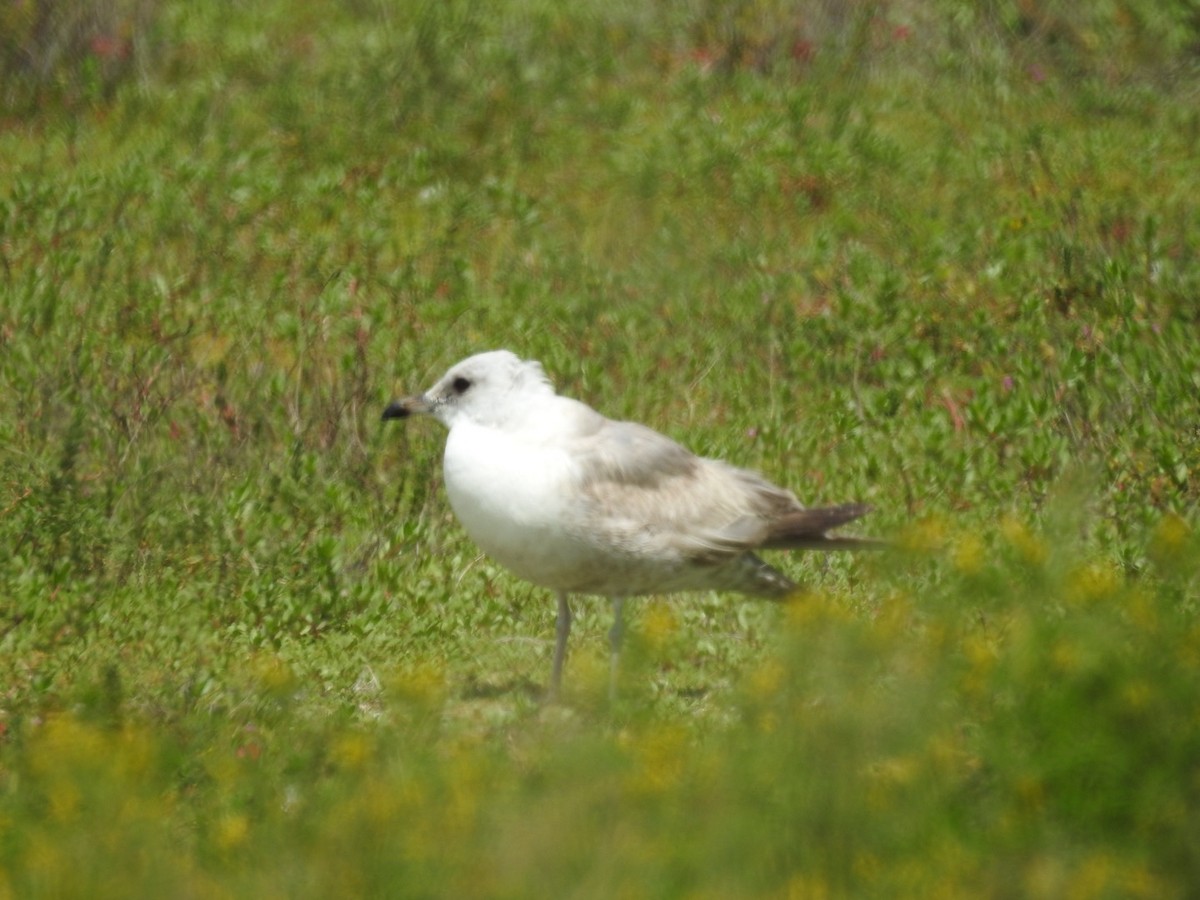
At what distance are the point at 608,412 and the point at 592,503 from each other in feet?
9.45

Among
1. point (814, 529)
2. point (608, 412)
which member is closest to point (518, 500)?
point (814, 529)

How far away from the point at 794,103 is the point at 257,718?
28.9 ft

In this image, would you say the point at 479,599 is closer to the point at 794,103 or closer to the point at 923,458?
the point at 923,458

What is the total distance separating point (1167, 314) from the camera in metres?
10.1

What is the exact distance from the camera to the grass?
4.56 meters

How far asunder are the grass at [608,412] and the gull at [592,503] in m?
0.40

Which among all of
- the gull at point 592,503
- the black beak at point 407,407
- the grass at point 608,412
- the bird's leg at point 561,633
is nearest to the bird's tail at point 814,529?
the gull at point 592,503

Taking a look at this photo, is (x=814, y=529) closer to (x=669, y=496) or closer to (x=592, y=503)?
(x=669, y=496)

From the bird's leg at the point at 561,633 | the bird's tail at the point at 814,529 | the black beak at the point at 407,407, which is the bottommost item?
the bird's leg at the point at 561,633

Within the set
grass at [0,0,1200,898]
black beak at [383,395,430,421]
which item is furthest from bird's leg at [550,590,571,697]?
black beak at [383,395,430,421]

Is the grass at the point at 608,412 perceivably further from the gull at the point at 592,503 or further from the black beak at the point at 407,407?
the black beak at the point at 407,407

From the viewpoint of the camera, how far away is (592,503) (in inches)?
262

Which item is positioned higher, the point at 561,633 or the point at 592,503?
the point at 592,503

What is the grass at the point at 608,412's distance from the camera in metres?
4.56
